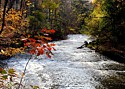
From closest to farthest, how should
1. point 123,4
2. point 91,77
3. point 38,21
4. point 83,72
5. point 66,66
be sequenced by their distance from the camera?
point 91,77, point 83,72, point 66,66, point 123,4, point 38,21

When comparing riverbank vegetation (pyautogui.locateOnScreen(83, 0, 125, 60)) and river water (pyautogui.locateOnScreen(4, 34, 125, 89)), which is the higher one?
riverbank vegetation (pyautogui.locateOnScreen(83, 0, 125, 60))

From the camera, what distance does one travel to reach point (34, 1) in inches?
2035

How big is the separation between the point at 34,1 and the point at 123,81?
4153 centimetres

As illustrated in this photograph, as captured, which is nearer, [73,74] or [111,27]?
[73,74]

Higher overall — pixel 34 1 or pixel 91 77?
pixel 34 1

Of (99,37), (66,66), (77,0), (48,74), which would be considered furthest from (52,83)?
(77,0)

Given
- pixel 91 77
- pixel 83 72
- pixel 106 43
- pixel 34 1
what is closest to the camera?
pixel 91 77

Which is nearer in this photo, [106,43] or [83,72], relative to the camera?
[83,72]

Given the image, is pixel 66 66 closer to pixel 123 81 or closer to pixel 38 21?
pixel 123 81

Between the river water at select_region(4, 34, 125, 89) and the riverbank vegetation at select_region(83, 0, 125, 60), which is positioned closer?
the river water at select_region(4, 34, 125, 89)

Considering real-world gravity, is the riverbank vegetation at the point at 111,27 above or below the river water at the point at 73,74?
above

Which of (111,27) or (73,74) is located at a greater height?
(111,27)

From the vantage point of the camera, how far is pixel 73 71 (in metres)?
14.9

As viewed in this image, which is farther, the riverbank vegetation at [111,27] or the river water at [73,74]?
the riverbank vegetation at [111,27]
